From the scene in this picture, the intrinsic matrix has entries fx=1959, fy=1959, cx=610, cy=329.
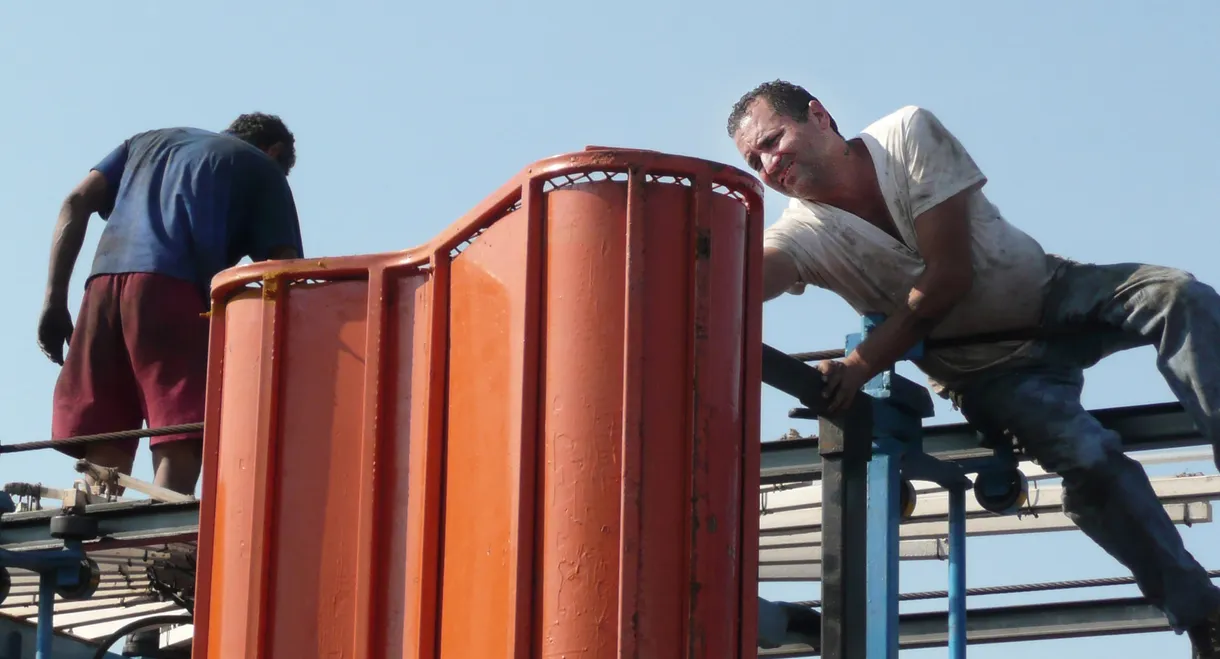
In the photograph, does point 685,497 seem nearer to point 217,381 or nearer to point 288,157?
point 217,381

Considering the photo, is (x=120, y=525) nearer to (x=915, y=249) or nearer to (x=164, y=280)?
(x=164, y=280)

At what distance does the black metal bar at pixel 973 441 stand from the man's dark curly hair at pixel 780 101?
137 centimetres

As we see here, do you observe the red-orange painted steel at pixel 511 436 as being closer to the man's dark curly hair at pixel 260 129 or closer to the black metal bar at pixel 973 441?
the black metal bar at pixel 973 441

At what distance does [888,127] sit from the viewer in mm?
7797

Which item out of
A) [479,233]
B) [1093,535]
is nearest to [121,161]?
[479,233]

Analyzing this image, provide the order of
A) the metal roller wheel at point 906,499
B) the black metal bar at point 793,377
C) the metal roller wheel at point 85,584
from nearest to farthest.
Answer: the black metal bar at point 793,377 → the metal roller wheel at point 906,499 → the metal roller wheel at point 85,584

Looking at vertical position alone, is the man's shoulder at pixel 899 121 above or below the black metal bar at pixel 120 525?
above

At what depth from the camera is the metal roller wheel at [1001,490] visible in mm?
8227

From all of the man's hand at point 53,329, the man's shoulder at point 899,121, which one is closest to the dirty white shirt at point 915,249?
the man's shoulder at point 899,121

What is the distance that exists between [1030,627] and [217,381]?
15.5 feet

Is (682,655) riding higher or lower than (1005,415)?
lower

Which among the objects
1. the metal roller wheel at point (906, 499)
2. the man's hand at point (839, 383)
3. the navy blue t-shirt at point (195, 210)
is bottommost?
the metal roller wheel at point (906, 499)

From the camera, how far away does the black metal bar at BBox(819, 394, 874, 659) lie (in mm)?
7082

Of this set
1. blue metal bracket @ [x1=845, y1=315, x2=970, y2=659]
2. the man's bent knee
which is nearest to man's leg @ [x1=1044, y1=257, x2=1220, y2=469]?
blue metal bracket @ [x1=845, y1=315, x2=970, y2=659]
